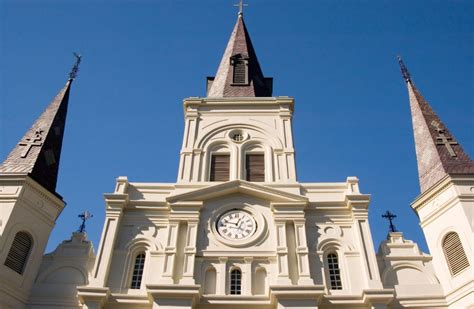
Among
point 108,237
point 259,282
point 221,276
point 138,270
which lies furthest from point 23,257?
point 259,282

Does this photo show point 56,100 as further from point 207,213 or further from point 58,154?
point 207,213

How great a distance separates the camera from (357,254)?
19250 mm

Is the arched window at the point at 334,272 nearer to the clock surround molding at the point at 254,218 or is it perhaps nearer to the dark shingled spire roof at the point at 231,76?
the clock surround molding at the point at 254,218

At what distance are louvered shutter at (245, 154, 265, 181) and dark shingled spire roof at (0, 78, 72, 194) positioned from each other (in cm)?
889

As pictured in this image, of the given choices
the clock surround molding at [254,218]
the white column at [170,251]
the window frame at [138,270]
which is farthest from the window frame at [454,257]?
the window frame at [138,270]

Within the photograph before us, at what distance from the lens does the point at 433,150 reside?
2178 centimetres

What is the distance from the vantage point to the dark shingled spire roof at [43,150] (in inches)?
820

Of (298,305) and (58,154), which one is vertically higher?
(58,154)

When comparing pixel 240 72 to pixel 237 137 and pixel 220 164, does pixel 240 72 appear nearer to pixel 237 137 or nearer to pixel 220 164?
pixel 237 137

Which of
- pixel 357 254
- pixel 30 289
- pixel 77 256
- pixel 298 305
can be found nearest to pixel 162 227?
pixel 77 256

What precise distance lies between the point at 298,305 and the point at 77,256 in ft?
30.0

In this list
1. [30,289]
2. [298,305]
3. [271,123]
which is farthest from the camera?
[271,123]

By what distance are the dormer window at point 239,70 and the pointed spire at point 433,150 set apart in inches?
388

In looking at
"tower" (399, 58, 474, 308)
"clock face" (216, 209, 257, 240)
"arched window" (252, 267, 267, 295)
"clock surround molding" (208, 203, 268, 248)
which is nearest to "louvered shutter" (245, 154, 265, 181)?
"clock surround molding" (208, 203, 268, 248)
